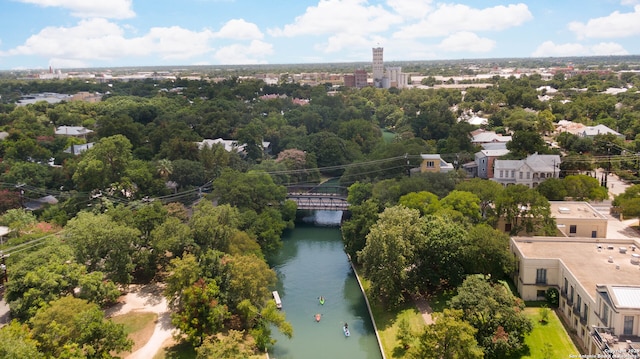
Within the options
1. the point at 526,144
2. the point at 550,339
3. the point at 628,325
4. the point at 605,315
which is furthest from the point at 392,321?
the point at 526,144

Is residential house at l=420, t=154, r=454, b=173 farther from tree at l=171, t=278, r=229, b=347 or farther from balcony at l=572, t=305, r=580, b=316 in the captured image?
tree at l=171, t=278, r=229, b=347

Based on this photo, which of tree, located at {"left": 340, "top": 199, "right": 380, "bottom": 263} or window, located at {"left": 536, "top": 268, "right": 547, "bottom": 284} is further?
tree, located at {"left": 340, "top": 199, "right": 380, "bottom": 263}

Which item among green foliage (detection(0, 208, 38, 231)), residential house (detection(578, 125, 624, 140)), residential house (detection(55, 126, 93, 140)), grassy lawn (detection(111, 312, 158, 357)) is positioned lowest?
grassy lawn (detection(111, 312, 158, 357))

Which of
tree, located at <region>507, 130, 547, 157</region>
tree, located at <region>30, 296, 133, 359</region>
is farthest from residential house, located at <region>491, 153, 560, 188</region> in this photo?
tree, located at <region>30, 296, 133, 359</region>

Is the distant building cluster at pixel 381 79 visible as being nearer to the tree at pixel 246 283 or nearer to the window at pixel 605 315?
the tree at pixel 246 283

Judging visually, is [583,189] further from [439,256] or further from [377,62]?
[377,62]

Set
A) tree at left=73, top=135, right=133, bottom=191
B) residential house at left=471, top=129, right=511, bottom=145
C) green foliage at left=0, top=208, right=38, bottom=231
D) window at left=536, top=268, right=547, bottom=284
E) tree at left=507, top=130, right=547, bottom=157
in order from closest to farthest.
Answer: window at left=536, top=268, right=547, bottom=284 → green foliage at left=0, top=208, right=38, bottom=231 → tree at left=73, top=135, right=133, bottom=191 → tree at left=507, top=130, right=547, bottom=157 → residential house at left=471, top=129, right=511, bottom=145

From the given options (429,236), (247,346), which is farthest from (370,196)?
(247,346)
